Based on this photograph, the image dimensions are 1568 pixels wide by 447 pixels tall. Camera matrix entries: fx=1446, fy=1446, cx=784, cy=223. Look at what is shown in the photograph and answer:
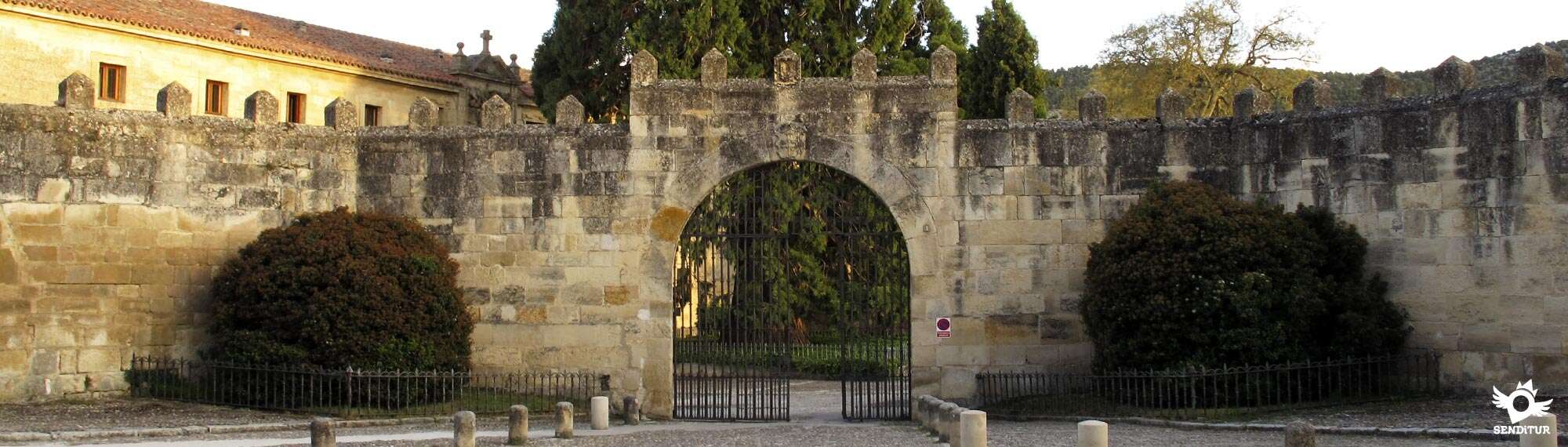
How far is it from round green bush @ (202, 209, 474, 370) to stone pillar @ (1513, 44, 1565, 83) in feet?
36.2

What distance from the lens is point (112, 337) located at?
1548 centimetres

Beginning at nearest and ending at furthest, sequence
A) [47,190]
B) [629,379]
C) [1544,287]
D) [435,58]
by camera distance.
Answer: [1544,287]
[47,190]
[629,379]
[435,58]

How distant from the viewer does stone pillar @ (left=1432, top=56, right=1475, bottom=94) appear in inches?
548

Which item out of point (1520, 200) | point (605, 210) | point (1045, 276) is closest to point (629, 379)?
point (605, 210)

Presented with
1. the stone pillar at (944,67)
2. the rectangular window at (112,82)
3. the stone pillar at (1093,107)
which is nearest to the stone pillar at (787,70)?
the stone pillar at (944,67)

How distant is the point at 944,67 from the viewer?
15844 millimetres

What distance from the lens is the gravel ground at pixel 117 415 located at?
44.6ft

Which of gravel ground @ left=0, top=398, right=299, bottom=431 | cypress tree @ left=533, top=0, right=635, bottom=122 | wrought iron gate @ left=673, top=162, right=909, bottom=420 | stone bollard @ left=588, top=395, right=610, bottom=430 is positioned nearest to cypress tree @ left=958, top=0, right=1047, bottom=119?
cypress tree @ left=533, top=0, right=635, bottom=122

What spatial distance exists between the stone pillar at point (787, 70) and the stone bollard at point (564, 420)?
4524 millimetres

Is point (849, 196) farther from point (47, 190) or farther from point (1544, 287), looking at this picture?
point (47, 190)

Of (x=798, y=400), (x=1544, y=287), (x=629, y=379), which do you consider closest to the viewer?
(x=1544, y=287)

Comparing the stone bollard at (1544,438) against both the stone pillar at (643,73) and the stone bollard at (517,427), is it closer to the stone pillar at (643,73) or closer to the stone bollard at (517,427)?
the stone bollard at (517,427)

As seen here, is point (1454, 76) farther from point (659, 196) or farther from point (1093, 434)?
point (659, 196)

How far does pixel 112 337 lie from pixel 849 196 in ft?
26.7
